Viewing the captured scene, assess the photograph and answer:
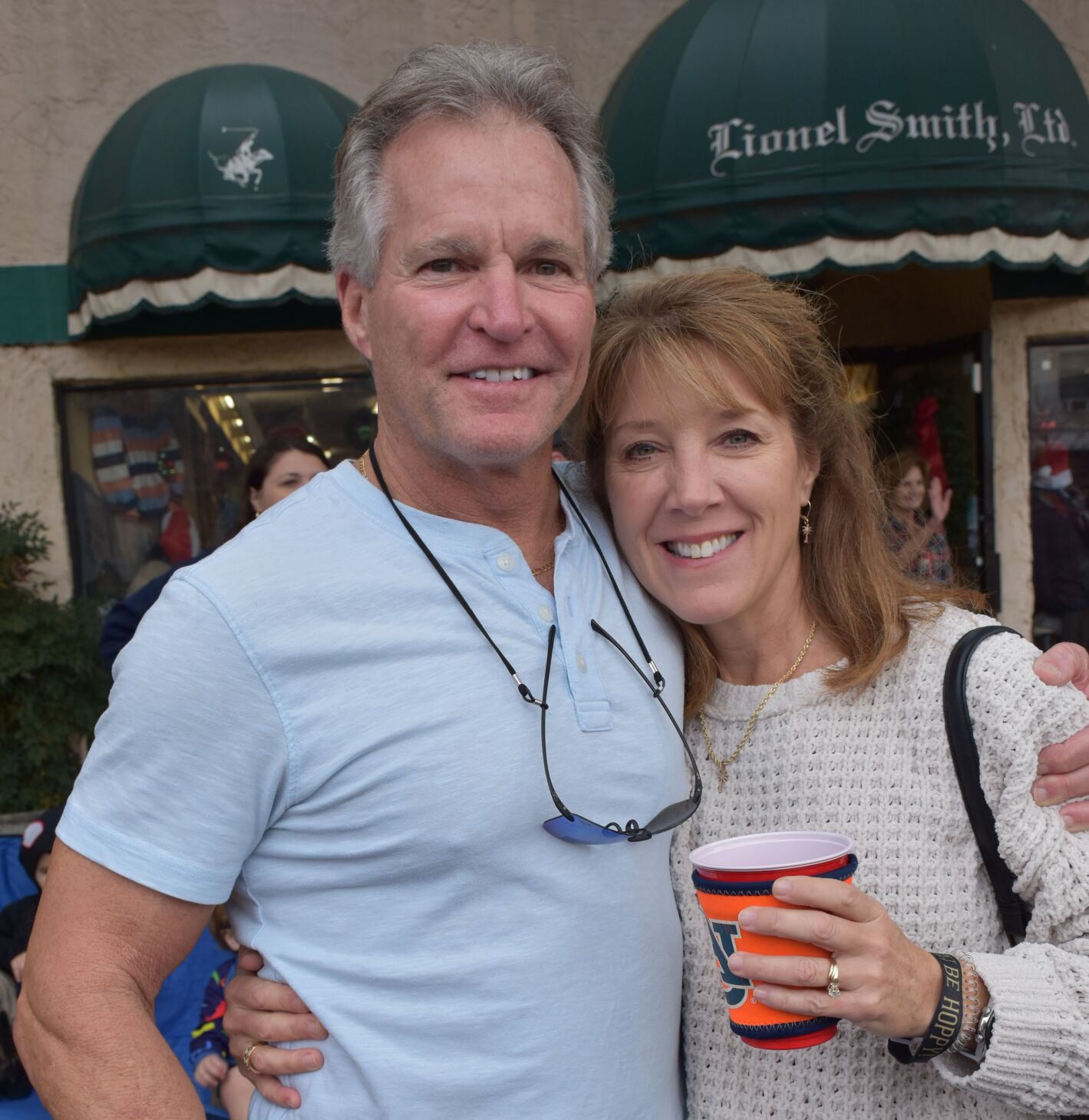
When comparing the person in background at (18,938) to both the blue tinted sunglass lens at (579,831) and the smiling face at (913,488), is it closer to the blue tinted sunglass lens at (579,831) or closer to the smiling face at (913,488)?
the blue tinted sunglass lens at (579,831)

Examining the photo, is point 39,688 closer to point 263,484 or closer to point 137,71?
point 263,484

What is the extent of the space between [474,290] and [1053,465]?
609cm

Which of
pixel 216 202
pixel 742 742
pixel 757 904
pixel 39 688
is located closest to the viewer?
pixel 757 904

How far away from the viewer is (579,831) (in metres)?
1.47

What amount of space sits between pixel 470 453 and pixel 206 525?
527 centimetres

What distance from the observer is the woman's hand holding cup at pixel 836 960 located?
4.17ft

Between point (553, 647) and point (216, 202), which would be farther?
point (216, 202)

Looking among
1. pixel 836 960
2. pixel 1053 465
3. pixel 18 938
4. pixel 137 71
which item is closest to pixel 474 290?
pixel 836 960

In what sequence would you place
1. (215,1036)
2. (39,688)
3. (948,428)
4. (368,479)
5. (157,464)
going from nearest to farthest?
(368,479)
(215,1036)
(39,688)
(157,464)
(948,428)

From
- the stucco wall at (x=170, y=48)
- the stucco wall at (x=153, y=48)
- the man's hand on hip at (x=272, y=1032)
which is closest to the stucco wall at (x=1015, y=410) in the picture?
the stucco wall at (x=170, y=48)

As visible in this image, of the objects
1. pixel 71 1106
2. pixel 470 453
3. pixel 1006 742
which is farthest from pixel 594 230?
pixel 71 1106

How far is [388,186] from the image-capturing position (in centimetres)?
Answer: 162

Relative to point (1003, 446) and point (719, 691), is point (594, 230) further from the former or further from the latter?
point (1003, 446)

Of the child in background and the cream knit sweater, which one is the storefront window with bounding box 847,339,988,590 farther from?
the cream knit sweater
